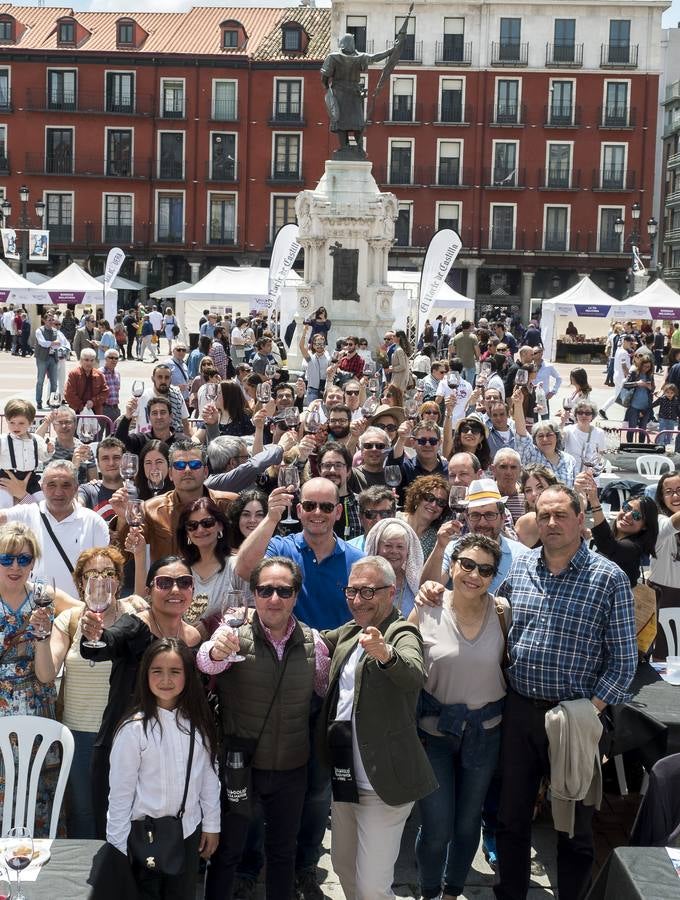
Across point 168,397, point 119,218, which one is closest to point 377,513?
point 168,397

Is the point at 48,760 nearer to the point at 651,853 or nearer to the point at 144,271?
the point at 651,853

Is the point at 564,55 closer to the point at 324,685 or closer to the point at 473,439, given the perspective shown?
the point at 473,439

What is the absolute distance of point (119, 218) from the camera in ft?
179

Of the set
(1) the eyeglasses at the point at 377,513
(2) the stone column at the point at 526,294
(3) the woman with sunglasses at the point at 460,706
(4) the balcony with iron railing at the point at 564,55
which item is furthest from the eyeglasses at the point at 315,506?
(4) the balcony with iron railing at the point at 564,55

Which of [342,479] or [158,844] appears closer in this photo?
[158,844]

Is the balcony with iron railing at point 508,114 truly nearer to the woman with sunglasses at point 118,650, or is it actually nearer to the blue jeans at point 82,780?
the woman with sunglasses at point 118,650

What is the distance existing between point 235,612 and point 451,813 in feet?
4.32

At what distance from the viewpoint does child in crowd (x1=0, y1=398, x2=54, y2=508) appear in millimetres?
7758

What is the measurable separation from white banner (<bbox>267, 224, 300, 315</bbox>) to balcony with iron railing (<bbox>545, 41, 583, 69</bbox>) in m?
33.1

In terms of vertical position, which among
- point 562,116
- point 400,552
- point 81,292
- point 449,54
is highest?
point 449,54

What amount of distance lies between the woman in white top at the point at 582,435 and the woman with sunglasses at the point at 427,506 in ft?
13.3

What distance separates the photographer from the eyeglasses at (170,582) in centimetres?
484

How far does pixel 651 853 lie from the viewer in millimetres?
4301

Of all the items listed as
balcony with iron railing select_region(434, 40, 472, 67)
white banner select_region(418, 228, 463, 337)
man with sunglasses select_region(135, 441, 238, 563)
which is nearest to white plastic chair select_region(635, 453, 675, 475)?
man with sunglasses select_region(135, 441, 238, 563)
